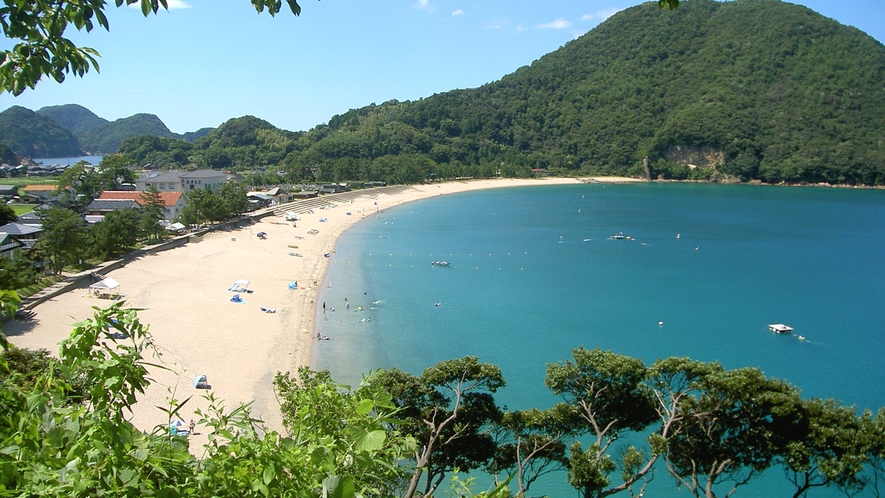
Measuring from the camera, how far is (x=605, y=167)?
116 m

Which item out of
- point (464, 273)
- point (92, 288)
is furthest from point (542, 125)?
point (92, 288)

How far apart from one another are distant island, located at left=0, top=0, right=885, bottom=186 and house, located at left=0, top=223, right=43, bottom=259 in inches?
2031

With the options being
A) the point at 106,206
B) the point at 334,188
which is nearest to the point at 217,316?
the point at 106,206

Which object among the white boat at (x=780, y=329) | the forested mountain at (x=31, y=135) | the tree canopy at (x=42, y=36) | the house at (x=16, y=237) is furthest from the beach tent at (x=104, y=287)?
the forested mountain at (x=31, y=135)

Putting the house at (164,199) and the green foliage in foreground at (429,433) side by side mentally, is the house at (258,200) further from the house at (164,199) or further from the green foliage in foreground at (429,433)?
the green foliage in foreground at (429,433)

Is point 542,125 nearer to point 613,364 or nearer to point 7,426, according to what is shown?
point 613,364

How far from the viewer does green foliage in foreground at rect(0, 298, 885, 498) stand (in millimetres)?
1908

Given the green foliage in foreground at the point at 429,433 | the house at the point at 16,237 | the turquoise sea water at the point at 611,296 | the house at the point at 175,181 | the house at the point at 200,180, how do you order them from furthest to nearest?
the house at the point at 200,180, the house at the point at 175,181, the house at the point at 16,237, the turquoise sea water at the point at 611,296, the green foliage in foreground at the point at 429,433

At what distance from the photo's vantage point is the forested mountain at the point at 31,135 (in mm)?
120500

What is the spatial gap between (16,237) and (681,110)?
389 ft

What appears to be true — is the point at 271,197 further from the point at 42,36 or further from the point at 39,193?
the point at 42,36

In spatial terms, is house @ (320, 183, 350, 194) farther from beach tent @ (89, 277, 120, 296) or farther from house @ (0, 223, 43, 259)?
beach tent @ (89, 277, 120, 296)

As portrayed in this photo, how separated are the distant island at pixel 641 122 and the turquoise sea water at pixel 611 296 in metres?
44.3

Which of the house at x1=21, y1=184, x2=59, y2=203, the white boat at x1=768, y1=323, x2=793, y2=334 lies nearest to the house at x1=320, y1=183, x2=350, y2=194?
the house at x1=21, y1=184, x2=59, y2=203
